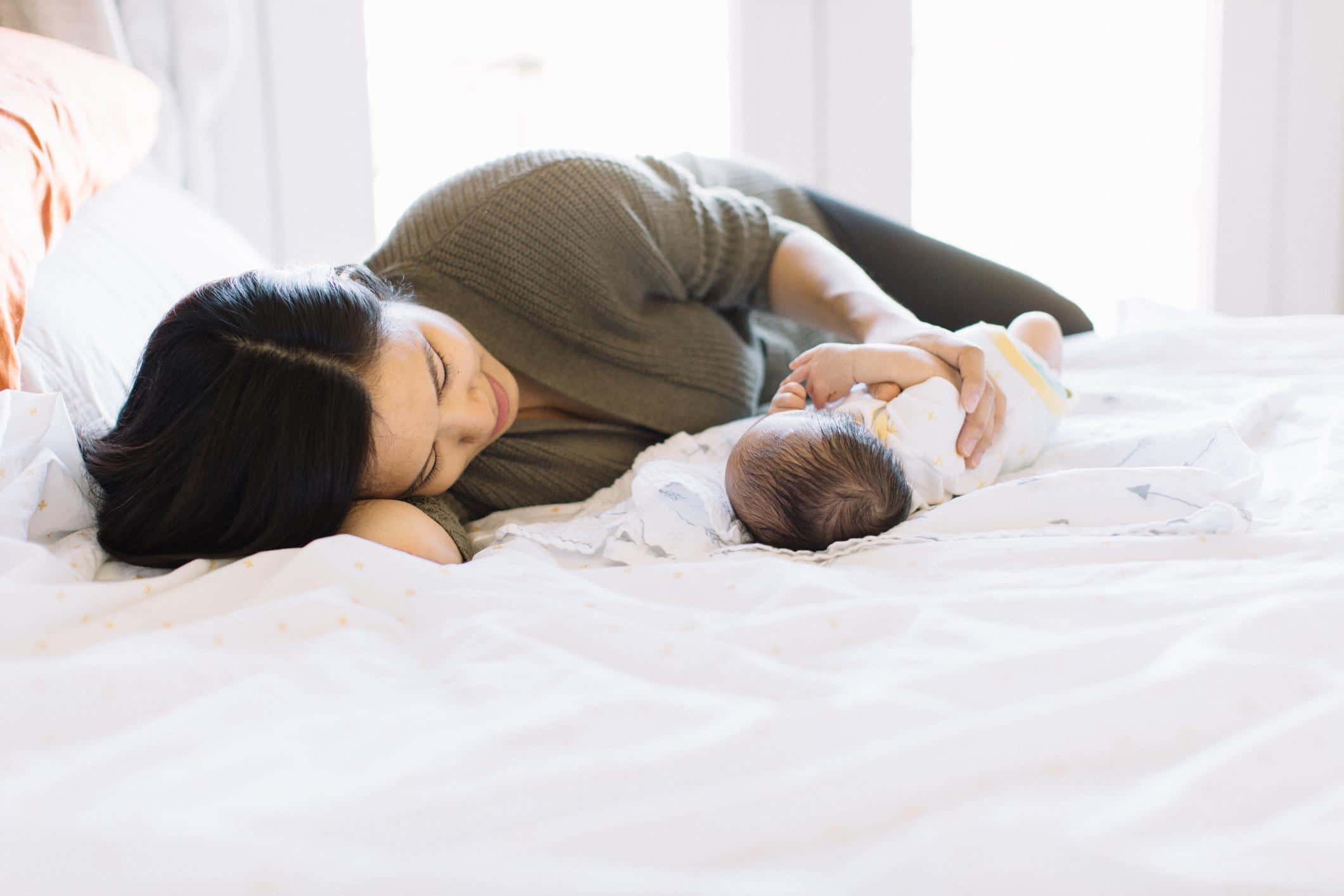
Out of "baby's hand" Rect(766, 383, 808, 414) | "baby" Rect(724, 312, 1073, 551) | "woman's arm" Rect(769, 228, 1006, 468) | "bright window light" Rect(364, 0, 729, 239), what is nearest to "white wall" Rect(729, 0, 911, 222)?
"bright window light" Rect(364, 0, 729, 239)

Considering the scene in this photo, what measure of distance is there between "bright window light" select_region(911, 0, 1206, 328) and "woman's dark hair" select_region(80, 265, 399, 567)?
6.58ft

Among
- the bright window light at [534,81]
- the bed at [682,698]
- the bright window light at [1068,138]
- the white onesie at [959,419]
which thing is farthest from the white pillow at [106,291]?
the bright window light at [1068,138]

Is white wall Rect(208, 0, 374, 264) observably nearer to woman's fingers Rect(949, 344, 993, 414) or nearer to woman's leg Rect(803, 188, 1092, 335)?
woman's leg Rect(803, 188, 1092, 335)

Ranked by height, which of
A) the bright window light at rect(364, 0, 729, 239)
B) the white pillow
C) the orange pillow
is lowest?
the white pillow

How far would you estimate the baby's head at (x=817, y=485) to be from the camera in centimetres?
87

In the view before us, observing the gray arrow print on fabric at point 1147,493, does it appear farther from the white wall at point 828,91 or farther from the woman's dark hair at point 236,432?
the white wall at point 828,91

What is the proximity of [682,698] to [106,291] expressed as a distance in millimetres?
765

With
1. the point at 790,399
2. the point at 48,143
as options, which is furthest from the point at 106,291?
the point at 790,399

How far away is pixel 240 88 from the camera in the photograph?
1970 millimetres

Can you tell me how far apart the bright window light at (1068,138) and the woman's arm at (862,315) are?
1.29m

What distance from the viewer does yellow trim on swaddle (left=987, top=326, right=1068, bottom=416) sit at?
1094 millimetres

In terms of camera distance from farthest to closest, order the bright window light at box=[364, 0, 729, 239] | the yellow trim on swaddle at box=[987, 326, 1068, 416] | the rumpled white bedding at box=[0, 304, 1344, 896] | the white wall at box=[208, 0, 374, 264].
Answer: the bright window light at box=[364, 0, 729, 239]
the white wall at box=[208, 0, 374, 264]
the yellow trim on swaddle at box=[987, 326, 1068, 416]
the rumpled white bedding at box=[0, 304, 1344, 896]

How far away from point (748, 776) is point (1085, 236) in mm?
2637

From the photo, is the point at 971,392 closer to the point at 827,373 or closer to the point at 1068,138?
the point at 827,373
